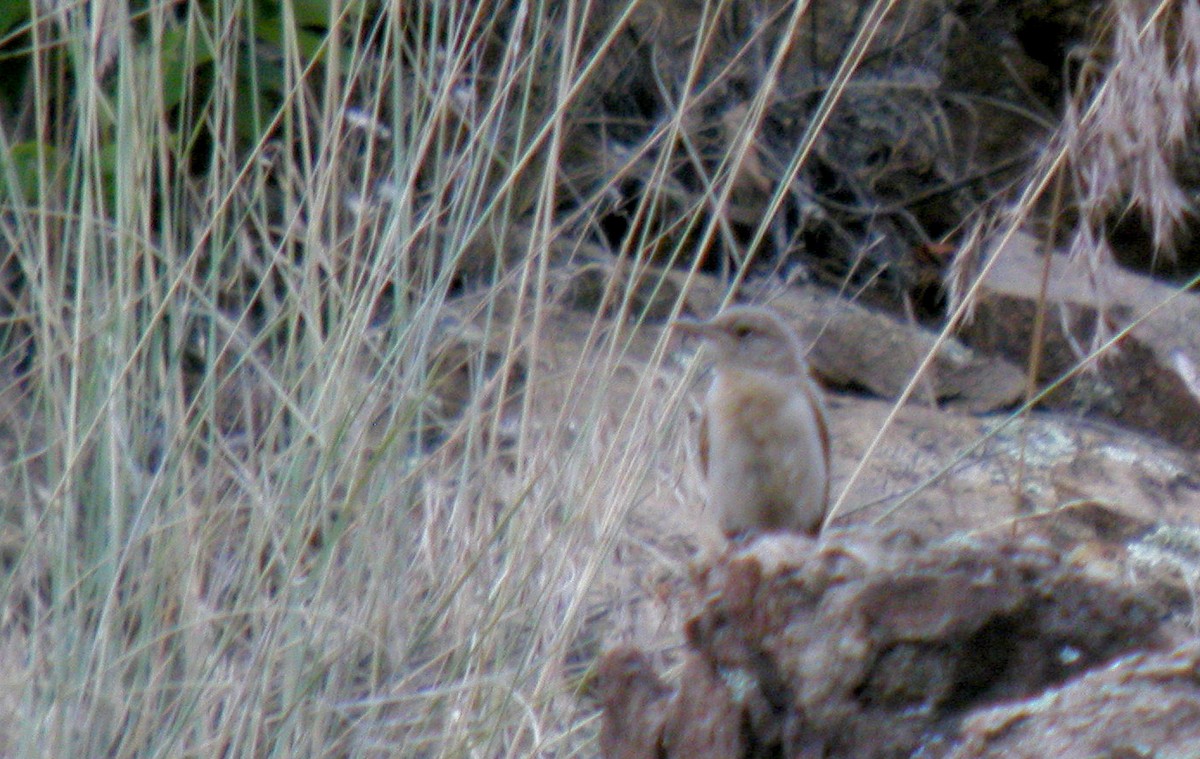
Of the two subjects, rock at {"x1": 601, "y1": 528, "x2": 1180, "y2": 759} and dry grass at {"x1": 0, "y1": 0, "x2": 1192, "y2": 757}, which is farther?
dry grass at {"x1": 0, "y1": 0, "x2": 1192, "y2": 757}

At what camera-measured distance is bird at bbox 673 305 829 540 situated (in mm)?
4473

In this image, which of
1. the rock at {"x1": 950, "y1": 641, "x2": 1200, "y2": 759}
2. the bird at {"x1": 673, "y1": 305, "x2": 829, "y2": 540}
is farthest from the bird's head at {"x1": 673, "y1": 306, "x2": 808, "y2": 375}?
the rock at {"x1": 950, "y1": 641, "x2": 1200, "y2": 759}

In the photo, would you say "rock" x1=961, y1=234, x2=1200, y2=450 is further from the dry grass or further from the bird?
the dry grass

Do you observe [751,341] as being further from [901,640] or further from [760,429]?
[901,640]

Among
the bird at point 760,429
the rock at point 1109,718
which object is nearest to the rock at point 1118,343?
the bird at point 760,429

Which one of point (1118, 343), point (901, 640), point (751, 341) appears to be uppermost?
point (901, 640)

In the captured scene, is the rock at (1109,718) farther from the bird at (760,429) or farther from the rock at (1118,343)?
the rock at (1118,343)

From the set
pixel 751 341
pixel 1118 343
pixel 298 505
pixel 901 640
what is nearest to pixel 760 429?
pixel 751 341

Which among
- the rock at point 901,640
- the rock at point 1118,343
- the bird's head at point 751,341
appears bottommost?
the rock at point 1118,343

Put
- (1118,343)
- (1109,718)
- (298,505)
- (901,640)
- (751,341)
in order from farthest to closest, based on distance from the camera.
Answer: (1118,343), (751,341), (298,505), (901,640), (1109,718)

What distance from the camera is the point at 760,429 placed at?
454cm

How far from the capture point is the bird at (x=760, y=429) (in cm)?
447

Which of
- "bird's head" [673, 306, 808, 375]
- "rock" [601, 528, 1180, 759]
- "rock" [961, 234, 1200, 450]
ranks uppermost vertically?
"rock" [601, 528, 1180, 759]

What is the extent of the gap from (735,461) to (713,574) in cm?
201
